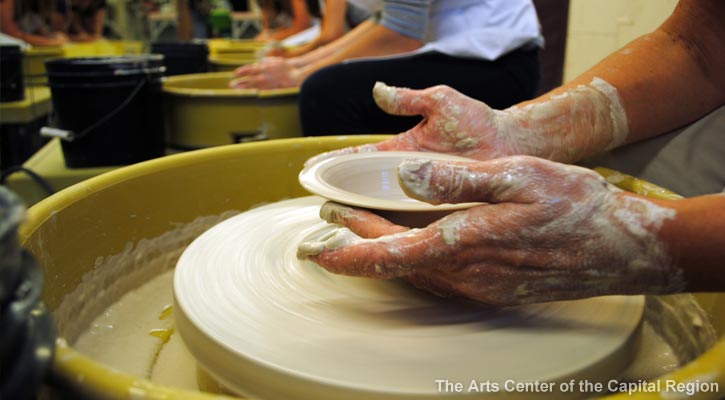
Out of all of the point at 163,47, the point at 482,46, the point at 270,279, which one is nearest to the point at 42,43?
the point at 163,47

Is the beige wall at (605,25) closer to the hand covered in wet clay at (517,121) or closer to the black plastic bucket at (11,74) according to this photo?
the hand covered in wet clay at (517,121)

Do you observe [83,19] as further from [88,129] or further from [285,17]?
[88,129]

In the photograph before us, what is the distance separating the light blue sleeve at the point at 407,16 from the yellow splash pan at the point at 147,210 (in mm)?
773

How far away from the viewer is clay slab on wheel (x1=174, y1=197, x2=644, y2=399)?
61 centimetres

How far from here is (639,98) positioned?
102 centimetres

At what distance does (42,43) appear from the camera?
4.17 meters

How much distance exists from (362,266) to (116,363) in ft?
1.47

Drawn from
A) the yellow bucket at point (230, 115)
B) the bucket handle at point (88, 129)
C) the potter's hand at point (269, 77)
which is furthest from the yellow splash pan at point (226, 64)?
the bucket handle at point (88, 129)

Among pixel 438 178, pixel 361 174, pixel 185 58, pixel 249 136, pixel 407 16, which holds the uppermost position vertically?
pixel 407 16

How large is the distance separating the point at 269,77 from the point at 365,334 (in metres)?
1.77

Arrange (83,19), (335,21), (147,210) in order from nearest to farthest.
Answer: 1. (147,210)
2. (335,21)
3. (83,19)

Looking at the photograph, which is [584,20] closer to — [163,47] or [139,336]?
[139,336]

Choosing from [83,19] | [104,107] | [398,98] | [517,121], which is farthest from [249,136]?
[83,19]

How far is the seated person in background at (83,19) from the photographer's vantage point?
17.2 ft
